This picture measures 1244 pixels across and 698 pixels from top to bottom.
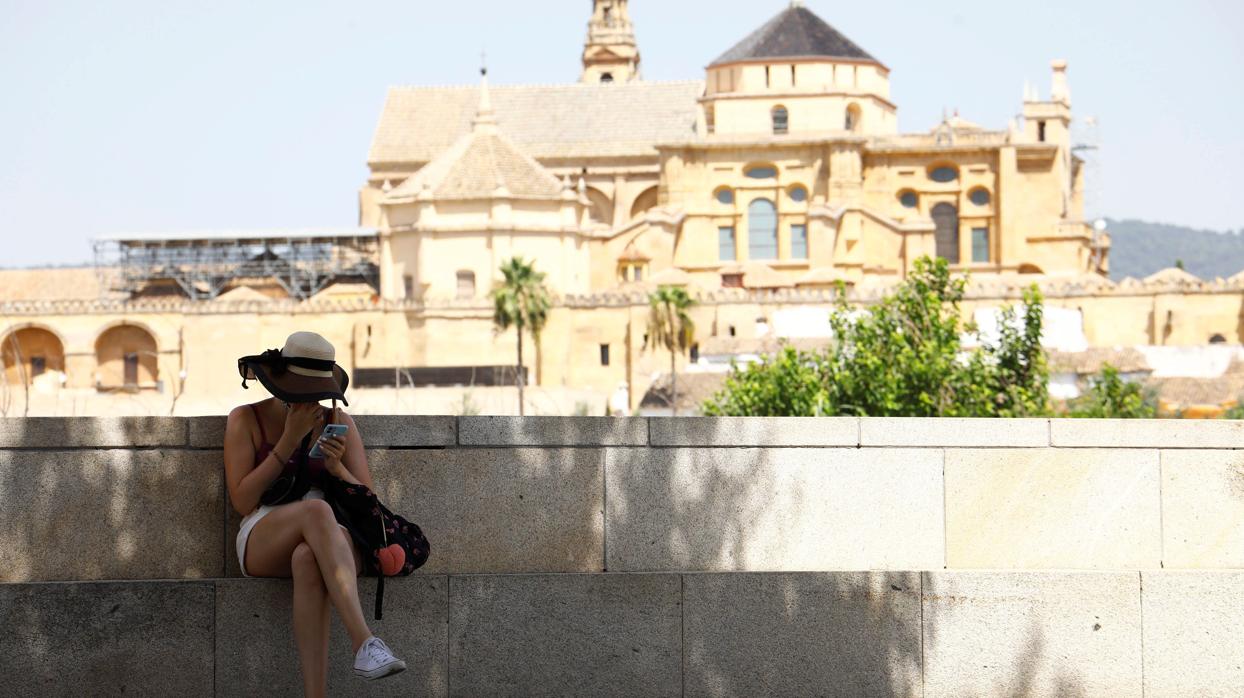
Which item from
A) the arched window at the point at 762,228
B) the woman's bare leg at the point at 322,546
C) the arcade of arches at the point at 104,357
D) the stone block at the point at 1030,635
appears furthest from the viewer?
the arched window at the point at 762,228

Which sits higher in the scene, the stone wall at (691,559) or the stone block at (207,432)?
the stone block at (207,432)

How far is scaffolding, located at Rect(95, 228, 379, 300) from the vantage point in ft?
241

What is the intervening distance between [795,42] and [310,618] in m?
70.1

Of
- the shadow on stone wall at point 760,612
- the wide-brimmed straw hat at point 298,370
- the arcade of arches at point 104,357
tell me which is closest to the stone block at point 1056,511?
the shadow on stone wall at point 760,612

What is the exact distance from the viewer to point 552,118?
8006cm

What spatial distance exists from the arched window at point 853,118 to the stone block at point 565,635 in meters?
66.5

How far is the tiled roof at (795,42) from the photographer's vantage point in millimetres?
74625

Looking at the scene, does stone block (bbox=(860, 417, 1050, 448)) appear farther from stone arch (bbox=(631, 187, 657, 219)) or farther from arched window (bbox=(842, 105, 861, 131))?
stone arch (bbox=(631, 187, 657, 219))

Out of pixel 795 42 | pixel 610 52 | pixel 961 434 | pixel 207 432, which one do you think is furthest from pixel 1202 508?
pixel 610 52

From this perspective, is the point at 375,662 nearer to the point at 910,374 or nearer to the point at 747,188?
the point at 910,374

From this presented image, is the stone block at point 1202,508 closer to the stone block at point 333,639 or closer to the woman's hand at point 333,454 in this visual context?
the stone block at point 333,639

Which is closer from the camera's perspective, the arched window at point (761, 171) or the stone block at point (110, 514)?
the stone block at point (110, 514)

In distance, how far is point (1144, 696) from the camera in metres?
8.30

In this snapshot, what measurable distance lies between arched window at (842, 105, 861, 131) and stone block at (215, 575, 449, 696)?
66.8 m
